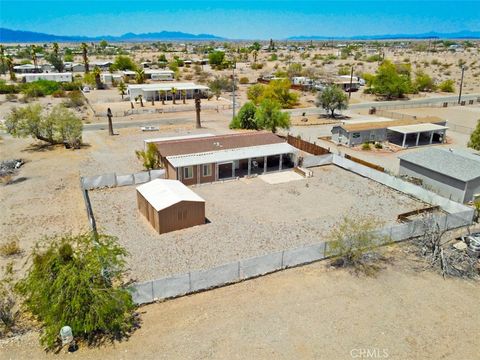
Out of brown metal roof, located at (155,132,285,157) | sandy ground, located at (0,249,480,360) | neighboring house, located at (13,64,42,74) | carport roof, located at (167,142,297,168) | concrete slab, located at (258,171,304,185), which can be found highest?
neighboring house, located at (13,64,42,74)

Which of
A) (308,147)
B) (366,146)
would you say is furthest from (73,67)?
(366,146)

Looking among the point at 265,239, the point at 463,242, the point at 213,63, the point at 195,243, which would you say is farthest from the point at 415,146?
the point at 213,63

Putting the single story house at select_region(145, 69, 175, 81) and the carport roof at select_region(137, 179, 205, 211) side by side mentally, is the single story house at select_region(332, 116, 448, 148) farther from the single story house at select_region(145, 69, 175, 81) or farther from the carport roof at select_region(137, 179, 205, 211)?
the single story house at select_region(145, 69, 175, 81)

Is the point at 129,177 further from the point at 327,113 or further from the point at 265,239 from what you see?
the point at 327,113

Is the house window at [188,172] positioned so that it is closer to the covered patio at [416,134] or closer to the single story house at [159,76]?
the covered patio at [416,134]

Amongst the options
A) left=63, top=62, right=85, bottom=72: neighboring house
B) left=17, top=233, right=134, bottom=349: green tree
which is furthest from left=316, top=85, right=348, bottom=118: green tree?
left=63, top=62, right=85, bottom=72: neighboring house

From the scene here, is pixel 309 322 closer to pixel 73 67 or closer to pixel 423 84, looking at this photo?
pixel 423 84
